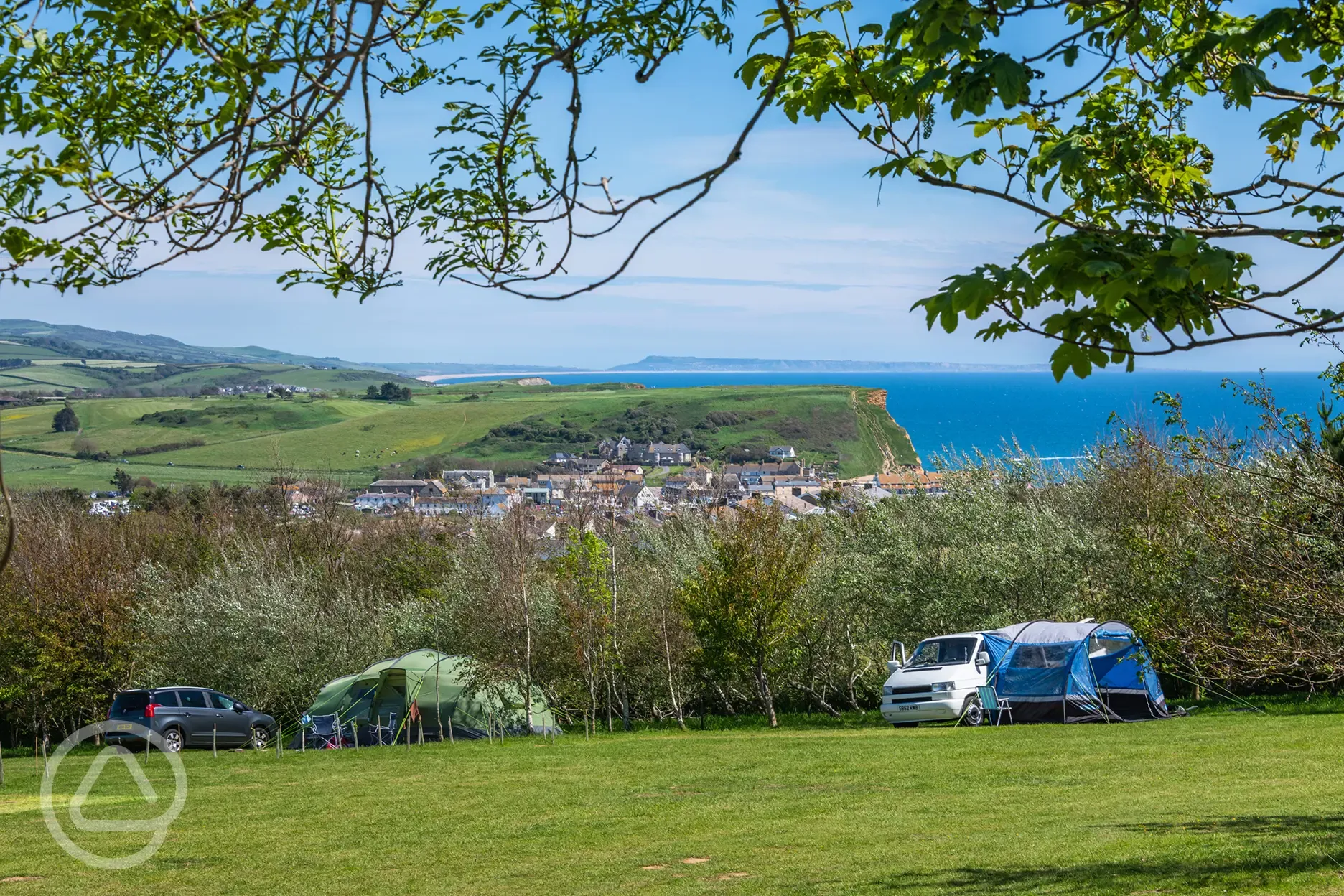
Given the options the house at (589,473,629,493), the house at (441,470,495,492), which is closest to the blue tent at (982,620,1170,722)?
the house at (589,473,629,493)

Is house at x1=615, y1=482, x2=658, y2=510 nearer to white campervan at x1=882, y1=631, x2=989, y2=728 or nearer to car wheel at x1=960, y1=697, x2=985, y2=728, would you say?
white campervan at x1=882, y1=631, x2=989, y2=728

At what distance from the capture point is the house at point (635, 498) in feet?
143

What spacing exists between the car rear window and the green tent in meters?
3.47

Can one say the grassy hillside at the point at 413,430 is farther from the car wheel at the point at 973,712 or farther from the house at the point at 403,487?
the car wheel at the point at 973,712

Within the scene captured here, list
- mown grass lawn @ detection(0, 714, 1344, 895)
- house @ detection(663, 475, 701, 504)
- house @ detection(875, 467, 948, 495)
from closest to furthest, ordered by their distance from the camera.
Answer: mown grass lawn @ detection(0, 714, 1344, 895) → house @ detection(875, 467, 948, 495) → house @ detection(663, 475, 701, 504)

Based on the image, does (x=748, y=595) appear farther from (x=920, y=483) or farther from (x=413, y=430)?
(x=413, y=430)

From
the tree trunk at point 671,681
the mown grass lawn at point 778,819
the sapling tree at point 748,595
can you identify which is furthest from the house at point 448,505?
the mown grass lawn at point 778,819

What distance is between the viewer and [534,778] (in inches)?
648

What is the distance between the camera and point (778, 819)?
12.1 metres

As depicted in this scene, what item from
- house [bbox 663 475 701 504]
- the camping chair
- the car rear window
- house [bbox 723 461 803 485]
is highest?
house [bbox 663 475 701 504]

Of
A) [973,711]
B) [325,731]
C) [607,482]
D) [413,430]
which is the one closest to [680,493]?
[607,482]

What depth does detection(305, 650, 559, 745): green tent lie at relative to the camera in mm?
24672

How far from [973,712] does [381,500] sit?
63.8 m

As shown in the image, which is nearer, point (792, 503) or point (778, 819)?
point (778, 819)
